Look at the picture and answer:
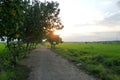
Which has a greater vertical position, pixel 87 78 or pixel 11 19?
pixel 11 19

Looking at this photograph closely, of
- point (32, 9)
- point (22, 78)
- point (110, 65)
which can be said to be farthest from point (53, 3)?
point (22, 78)

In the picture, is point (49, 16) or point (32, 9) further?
point (49, 16)

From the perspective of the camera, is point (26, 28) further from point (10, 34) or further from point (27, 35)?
point (10, 34)

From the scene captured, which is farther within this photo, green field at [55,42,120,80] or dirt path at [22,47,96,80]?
green field at [55,42,120,80]

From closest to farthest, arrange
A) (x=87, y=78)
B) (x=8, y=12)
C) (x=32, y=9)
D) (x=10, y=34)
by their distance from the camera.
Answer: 1. (x=8, y=12)
2. (x=10, y=34)
3. (x=87, y=78)
4. (x=32, y=9)

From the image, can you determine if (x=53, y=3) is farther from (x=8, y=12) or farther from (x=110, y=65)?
(x=8, y=12)

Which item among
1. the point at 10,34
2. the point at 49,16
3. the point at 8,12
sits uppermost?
Answer: the point at 49,16

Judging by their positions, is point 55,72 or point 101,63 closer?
point 55,72

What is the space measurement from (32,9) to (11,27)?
69.4ft

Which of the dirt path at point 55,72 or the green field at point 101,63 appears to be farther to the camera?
the green field at point 101,63

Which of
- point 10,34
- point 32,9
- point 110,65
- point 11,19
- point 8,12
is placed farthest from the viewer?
point 32,9

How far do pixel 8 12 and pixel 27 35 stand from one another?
24.8m

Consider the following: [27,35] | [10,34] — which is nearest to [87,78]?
[10,34]

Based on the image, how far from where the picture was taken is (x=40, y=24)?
105ft
